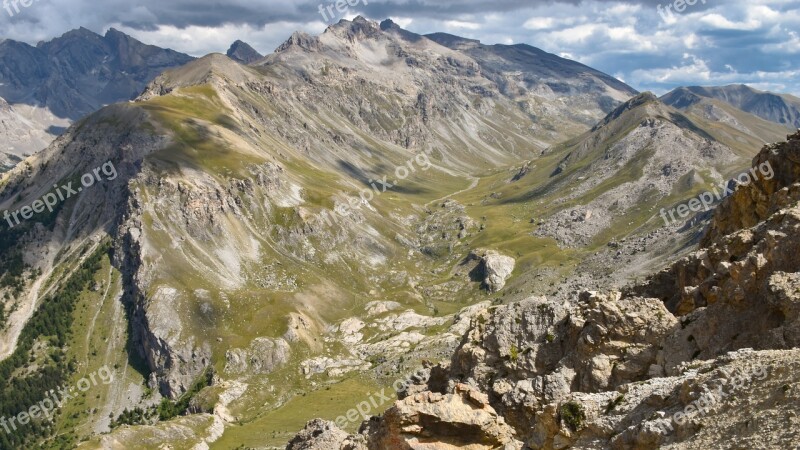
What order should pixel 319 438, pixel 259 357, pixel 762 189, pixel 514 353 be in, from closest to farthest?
pixel 514 353, pixel 762 189, pixel 319 438, pixel 259 357

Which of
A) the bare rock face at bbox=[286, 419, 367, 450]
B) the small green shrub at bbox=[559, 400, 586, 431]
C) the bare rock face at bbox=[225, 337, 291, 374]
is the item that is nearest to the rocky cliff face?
the small green shrub at bbox=[559, 400, 586, 431]

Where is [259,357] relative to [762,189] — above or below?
below

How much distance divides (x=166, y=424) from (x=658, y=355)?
132968 mm

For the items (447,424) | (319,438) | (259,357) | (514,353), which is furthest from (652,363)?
(259,357)

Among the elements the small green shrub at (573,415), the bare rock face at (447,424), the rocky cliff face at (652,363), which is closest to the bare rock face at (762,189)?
the rocky cliff face at (652,363)

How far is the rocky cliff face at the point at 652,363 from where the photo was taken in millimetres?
26703

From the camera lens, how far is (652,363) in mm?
41469

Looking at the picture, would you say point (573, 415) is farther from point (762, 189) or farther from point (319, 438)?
point (762, 189)

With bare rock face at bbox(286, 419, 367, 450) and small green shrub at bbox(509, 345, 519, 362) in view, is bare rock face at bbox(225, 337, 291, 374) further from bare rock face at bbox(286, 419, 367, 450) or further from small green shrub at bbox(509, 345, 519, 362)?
small green shrub at bbox(509, 345, 519, 362)

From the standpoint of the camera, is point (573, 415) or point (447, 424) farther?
point (447, 424)

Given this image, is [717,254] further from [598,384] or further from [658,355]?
[598,384]

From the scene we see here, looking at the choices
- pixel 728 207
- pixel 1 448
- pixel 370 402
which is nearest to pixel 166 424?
pixel 370 402

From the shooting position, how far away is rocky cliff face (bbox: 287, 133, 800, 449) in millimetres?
26703

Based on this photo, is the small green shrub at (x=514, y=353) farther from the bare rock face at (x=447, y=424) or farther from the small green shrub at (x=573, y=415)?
the small green shrub at (x=573, y=415)
